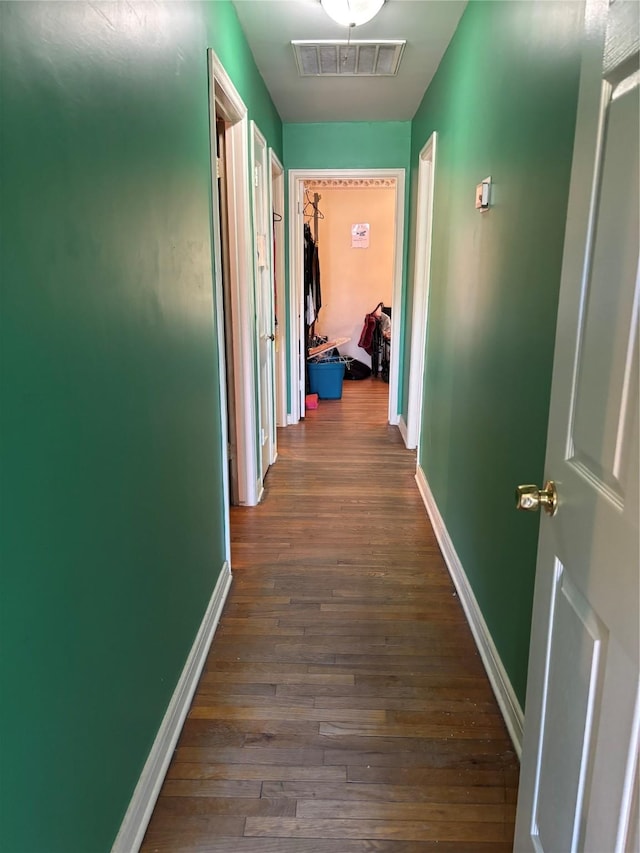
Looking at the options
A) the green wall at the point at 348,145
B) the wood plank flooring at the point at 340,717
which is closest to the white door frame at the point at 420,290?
the green wall at the point at 348,145

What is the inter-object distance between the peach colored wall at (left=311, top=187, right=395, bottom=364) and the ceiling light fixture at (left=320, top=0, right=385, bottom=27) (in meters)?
4.82

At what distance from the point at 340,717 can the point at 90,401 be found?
1.32 m

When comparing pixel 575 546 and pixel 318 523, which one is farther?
pixel 318 523

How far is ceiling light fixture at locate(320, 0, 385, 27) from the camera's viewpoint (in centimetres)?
242

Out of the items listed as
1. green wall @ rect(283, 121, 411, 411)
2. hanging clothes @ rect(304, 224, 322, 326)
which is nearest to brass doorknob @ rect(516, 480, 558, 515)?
green wall @ rect(283, 121, 411, 411)

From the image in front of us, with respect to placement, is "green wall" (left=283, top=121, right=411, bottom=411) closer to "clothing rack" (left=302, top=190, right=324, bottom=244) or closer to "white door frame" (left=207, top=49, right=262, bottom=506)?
"white door frame" (left=207, top=49, right=262, bottom=506)

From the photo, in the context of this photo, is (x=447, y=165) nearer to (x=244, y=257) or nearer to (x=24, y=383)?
(x=244, y=257)

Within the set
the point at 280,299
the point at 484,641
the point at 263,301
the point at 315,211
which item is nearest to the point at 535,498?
the point at 484,641

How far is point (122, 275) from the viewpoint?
4.22ft

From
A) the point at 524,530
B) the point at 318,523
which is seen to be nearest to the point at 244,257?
the point at 318,523

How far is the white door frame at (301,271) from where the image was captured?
478 cm

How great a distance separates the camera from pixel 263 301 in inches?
150

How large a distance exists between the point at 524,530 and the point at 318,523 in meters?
1.68

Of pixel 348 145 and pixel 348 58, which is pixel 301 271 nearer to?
pixel 348 145
